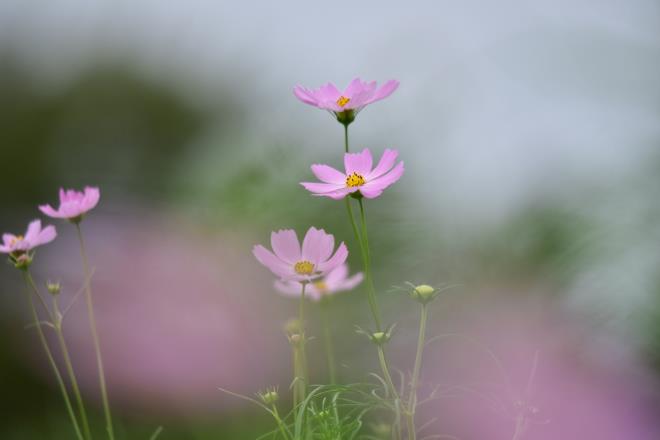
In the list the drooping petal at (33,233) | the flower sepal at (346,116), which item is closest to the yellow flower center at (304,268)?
the flower sepal at (346,116)

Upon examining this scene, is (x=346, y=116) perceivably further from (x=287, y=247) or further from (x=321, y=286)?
(x=321, y=286)

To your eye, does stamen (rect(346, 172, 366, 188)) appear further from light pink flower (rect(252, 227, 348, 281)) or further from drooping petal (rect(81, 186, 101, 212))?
drooping petal (rect(81, 186, 101, 212))

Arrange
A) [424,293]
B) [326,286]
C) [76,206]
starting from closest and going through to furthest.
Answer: [424,293] → [76,206] → [326,286]

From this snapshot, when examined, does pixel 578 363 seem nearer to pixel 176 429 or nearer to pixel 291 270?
pixel 291 270

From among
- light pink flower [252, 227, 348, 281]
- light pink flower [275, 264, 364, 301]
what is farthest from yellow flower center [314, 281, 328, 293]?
light pink flower [252, 227, 348, 281]

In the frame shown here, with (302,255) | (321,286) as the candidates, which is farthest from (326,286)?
(302,255)

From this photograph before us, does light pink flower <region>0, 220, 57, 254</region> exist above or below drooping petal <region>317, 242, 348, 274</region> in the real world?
above
